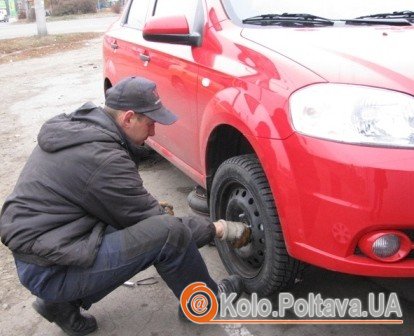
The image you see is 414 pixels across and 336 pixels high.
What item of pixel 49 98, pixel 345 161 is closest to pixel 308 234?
pixel 345 161

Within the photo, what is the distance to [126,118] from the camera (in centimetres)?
236

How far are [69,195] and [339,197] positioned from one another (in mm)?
1094

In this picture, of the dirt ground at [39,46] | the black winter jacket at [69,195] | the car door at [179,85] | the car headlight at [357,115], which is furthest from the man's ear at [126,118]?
the dirt ground at [39,46]

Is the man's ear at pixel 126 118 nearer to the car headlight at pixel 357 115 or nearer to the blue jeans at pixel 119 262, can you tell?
the blue jeans at pixel 119 262

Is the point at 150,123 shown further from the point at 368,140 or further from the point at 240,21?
the point at 368,140

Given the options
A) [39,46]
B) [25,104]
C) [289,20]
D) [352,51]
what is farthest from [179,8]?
[39,46]

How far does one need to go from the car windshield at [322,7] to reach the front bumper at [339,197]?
100 centimetres

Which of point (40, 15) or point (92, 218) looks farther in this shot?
point (40, 15)

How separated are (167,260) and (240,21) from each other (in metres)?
1.29

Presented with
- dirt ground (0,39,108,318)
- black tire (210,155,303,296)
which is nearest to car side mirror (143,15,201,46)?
black tire (210,155,303,296)

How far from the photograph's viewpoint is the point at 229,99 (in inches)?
95.8

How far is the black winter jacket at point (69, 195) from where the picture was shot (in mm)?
2156

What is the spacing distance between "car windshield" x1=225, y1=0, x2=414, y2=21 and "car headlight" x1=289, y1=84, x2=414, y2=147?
0.95 m

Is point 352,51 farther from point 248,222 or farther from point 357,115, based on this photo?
point 248,222
